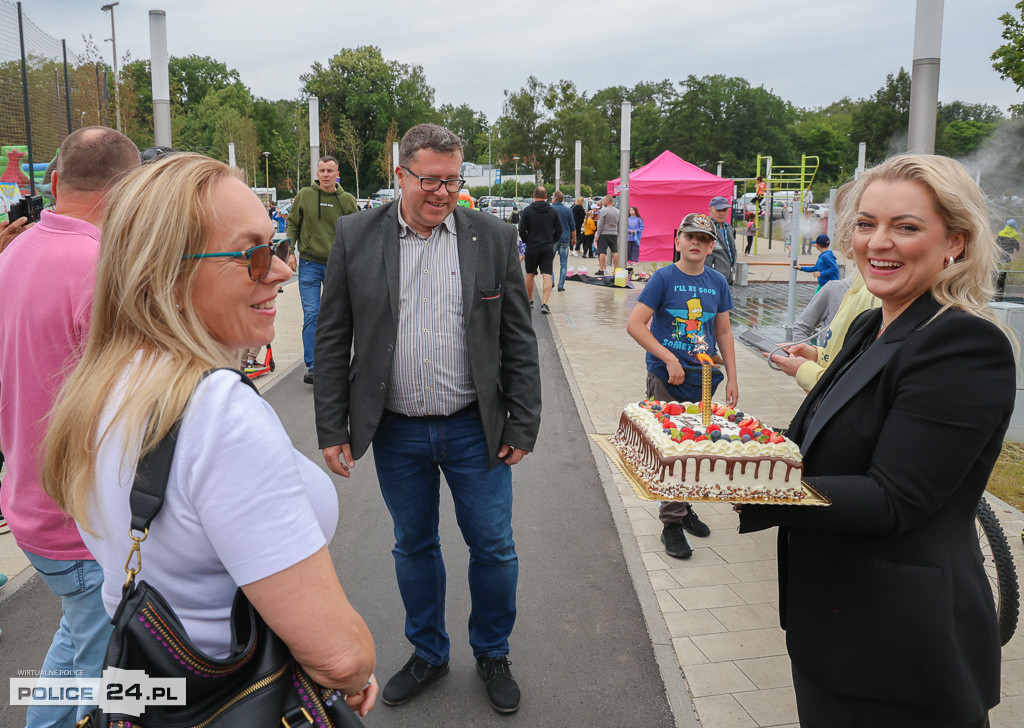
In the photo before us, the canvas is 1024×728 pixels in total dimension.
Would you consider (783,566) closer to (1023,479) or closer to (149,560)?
(149,560)

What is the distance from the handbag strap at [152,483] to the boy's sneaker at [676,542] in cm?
412

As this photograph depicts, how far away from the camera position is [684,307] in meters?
4.98

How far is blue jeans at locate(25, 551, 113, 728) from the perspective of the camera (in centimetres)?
258

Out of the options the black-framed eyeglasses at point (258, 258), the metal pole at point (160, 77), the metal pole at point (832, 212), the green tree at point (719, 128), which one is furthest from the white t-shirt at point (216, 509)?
the green tree at point (719, 128)

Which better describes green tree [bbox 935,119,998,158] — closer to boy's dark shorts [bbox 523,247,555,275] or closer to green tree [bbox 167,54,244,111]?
boy's dark shorts [bbox 523,247,555,275]

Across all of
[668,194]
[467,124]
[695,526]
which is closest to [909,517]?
[695,526]

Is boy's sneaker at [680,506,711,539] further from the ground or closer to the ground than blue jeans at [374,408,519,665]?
closer to the ground

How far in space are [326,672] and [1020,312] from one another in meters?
7.56

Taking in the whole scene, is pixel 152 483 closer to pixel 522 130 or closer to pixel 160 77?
pixel 160 77

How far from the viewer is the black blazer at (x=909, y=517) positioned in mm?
1848

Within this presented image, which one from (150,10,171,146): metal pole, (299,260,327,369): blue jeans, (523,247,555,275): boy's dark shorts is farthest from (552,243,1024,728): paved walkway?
(523,247,555,275): boy's dark shorts

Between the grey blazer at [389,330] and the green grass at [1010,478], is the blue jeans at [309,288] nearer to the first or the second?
the grey blazer at [389,330]

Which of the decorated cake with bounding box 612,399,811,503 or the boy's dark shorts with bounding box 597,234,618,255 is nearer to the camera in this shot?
the decorated cake with bounding box 612,399,811,503

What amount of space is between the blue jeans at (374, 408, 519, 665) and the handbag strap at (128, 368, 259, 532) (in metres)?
2.06
